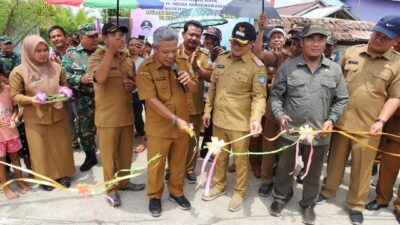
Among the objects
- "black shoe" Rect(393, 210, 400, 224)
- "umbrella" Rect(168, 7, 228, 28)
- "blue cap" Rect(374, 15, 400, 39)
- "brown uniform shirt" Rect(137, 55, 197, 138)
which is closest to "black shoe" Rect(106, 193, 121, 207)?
"brown uniform shirt" Rect(137, 55, 197, 138)

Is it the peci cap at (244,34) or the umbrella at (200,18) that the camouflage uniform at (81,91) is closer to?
the umbrella at (200,18)

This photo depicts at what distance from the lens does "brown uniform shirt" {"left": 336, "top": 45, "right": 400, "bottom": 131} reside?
3270 mm

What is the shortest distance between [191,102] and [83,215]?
1.86m

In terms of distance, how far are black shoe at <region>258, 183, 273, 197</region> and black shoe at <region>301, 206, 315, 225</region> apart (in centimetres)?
58

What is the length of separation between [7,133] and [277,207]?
3344mm

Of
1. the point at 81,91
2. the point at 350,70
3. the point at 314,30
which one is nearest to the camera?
the point at 314,30

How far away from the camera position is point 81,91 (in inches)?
180

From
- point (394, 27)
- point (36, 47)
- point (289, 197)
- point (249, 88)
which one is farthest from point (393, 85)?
point (36, 47)

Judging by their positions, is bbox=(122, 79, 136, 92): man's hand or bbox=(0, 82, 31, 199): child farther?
bbox=(0, 82, 31, 199): child

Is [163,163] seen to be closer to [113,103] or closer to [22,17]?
[113,103]

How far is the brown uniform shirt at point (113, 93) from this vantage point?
137 inches

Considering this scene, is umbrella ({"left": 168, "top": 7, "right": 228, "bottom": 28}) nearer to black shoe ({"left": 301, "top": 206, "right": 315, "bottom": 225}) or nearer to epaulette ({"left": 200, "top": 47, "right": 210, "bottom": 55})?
epaulette ({"left": 200, "top": 47, "right": 210, "bottom": 55})

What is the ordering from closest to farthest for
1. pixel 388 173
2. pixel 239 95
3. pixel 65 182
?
pixel 239 95 → pixel 388 173 → pixel 65 182

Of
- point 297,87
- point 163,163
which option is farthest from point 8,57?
point 297,87
